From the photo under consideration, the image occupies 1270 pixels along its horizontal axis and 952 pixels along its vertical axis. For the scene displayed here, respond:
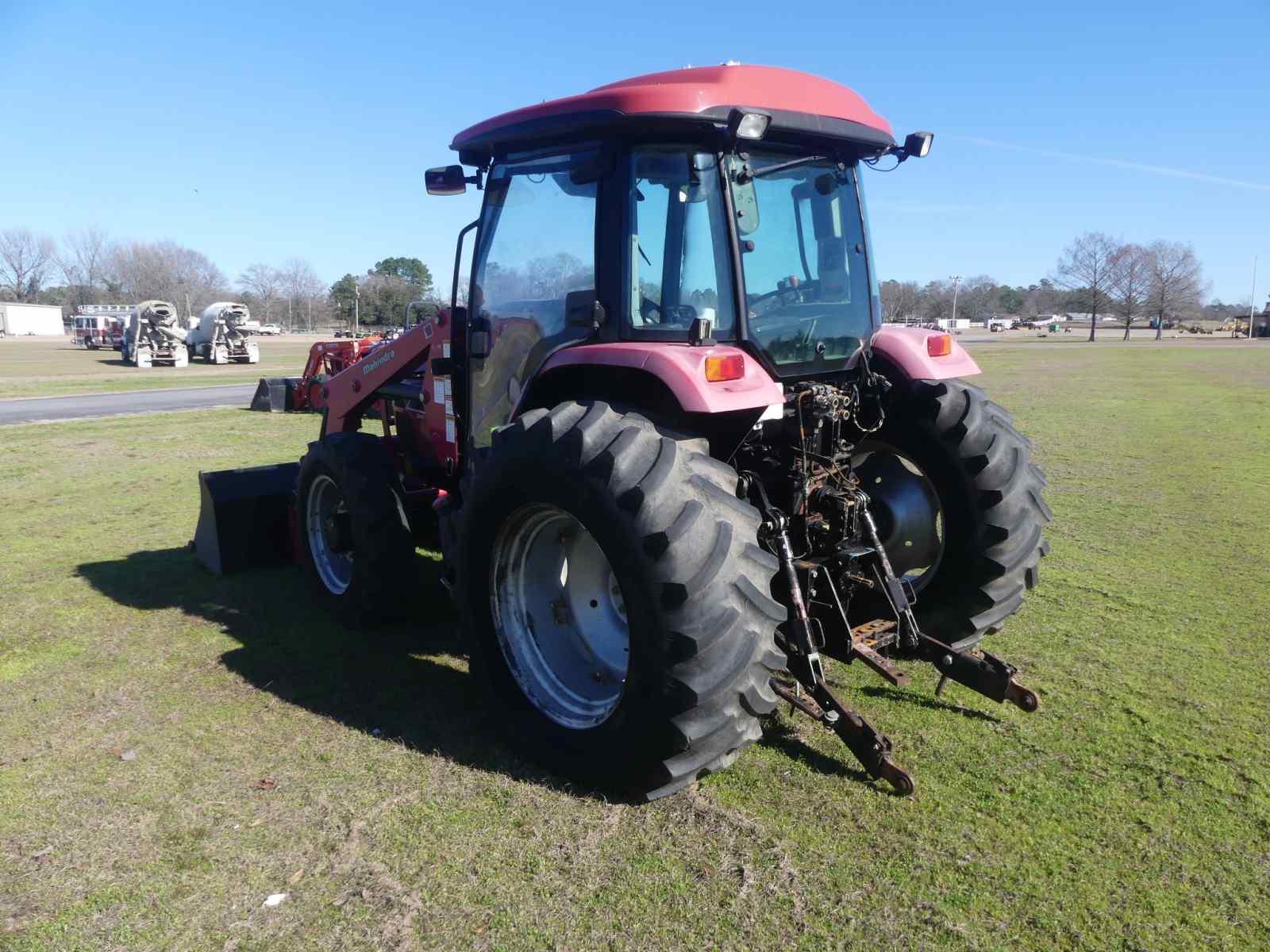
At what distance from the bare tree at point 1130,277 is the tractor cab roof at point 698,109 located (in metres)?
83.8

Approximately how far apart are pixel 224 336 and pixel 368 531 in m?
33.8

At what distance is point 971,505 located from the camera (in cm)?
433

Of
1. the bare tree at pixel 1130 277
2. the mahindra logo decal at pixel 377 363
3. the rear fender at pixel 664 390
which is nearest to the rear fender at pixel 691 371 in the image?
the rear fender at pixel 664 390

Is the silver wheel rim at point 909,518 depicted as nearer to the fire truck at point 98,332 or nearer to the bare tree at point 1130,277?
the fire truck at point 98,332

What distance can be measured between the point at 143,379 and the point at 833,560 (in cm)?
2739

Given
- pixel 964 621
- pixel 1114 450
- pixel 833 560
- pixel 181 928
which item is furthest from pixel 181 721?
pixel 1114 450

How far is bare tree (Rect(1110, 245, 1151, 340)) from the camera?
252ft

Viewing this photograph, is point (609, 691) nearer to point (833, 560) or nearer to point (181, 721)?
point (833, 560)

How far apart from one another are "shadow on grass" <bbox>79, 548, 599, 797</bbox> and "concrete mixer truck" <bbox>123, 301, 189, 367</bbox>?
2960 centimetres

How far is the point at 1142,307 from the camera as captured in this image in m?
78.6

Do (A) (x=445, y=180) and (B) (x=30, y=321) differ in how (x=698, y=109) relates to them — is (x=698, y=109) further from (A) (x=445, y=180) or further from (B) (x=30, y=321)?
(B) (x=30, y=321)

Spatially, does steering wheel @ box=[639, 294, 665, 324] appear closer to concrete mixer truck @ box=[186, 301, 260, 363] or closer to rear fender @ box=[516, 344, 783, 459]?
rear fender @ box=[516, 344, 783, 459]

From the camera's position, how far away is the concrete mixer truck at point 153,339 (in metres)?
32.8

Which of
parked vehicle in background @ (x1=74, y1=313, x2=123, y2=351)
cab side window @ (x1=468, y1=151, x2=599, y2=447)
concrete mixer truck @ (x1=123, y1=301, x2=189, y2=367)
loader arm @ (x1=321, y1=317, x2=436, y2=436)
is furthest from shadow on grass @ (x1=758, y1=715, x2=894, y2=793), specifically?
parked vehicle in background @ (x1=74, y1=313, x2=123, y2=351)
